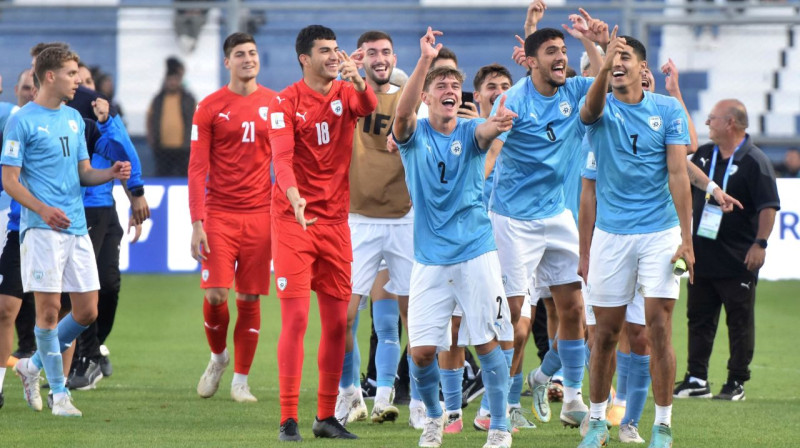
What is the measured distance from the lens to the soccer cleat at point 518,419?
301 inches

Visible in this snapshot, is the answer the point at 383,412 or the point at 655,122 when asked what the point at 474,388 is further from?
the point at 655,122

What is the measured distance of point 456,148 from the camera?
6.88 meters

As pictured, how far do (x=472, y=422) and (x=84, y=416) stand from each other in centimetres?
247

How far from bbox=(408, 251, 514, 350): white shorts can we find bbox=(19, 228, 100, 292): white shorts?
2356mm

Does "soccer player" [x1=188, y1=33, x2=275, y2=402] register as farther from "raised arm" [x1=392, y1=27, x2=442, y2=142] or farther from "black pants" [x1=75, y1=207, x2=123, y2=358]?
"raised arm" [x1=392, y1=27, x2=442, y2=142]

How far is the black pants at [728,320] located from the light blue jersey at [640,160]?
115 inches

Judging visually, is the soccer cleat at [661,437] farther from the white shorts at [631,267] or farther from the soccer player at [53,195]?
the soccer player at [53,195]

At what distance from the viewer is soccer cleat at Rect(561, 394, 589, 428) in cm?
762

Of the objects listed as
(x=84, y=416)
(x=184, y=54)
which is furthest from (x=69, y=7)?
(x=84, y=416)

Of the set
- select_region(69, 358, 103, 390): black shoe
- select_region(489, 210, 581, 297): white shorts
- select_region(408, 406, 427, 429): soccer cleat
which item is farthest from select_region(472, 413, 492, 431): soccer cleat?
select_region(69, 358, 103, 390): black shoe

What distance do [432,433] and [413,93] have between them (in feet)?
6.10

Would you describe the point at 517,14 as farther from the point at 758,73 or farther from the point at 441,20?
the point at 758,73

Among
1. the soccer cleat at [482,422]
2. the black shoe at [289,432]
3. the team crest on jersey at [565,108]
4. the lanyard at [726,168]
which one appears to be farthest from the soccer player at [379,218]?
the lanyard at [726,168]

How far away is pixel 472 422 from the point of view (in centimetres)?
796
